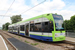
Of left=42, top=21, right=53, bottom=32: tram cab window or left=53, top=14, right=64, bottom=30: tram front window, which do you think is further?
left=53, top=14, right=64, bottom=30: tram front window

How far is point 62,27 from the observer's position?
1016 centimetres

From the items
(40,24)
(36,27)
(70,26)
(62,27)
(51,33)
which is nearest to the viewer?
(51,33)

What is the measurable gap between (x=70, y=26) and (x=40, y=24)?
21.5m

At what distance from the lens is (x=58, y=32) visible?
9625mm

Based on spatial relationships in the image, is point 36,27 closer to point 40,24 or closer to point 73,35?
point 40,24

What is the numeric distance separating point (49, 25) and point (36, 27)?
9.20 ft

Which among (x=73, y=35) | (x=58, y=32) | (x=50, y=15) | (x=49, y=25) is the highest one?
(x=50, y=15)

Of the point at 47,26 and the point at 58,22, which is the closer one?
the point at 47,26

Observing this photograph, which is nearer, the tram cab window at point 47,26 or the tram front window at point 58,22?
the tram cab window at point 47,26

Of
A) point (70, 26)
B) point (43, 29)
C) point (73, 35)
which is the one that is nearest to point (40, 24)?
point (43, 29)

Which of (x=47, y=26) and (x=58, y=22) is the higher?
(x=58, y=22)

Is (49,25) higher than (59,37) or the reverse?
higher

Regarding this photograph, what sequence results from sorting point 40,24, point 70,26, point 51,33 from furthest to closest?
1. point 70,26
2. point 40,24
3. point 51,33

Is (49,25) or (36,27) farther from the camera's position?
(36,27)
